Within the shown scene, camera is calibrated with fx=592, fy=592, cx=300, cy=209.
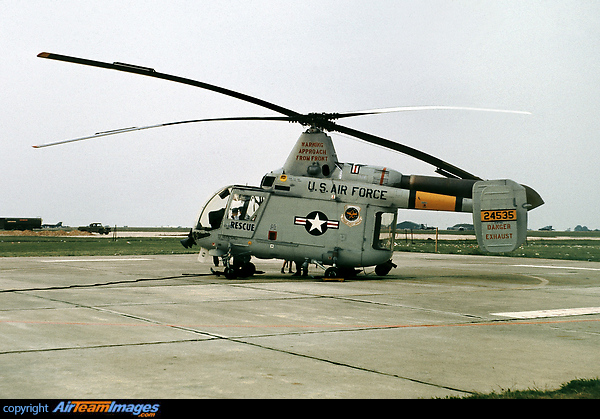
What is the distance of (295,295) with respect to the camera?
43.3ft

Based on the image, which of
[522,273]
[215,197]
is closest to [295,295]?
[215,197]

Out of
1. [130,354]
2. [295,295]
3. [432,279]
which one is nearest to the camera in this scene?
[130,354]

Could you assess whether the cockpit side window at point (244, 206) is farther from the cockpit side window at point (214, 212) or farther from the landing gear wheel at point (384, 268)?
the landing gear wheel at point (384, 268)

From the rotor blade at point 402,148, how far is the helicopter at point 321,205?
29mm

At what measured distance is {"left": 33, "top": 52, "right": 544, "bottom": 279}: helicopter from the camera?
17.2 metres

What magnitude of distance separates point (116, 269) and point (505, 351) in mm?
15340

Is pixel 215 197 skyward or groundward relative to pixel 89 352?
skyward

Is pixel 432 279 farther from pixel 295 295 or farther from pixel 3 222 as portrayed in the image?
pixel 3 222

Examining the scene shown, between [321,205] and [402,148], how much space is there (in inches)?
115

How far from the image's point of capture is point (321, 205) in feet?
57.5
